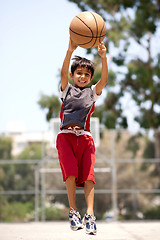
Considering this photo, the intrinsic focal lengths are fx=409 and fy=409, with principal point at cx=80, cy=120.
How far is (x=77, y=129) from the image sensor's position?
3.93m

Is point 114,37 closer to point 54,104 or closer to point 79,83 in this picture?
point 54,104

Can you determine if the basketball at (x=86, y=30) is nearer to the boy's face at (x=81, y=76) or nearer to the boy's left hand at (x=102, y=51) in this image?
the boy's left hand at (x=102, y=51)

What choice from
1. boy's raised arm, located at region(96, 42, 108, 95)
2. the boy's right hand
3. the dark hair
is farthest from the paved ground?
the boy's right hand

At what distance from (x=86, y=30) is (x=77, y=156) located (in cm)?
123

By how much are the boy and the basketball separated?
0.08 meters

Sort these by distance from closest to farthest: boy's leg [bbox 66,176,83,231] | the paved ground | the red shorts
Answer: boy's leg [bbox 66,176,83,231] < the red shorts < the paved ground

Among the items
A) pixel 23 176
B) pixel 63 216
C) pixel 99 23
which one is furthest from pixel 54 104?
pixel 99 23

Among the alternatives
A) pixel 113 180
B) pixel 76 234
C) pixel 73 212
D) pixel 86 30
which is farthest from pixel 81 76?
pixel 113 180

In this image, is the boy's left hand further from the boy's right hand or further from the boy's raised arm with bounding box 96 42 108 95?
the boy's right hand

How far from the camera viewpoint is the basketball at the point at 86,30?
4.01 metres

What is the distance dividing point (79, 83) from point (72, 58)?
10.9 inches

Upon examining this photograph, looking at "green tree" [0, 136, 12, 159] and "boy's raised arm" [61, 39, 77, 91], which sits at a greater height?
"boy's raised arm" [61, 39, 77, 91]

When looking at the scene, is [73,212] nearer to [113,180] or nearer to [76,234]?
[76,234]

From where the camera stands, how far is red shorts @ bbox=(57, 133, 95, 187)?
3826 mm
